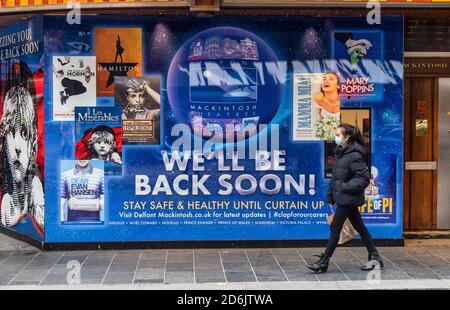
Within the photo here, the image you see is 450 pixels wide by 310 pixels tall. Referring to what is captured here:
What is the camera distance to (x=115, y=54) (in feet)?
27.5

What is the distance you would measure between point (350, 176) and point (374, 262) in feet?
3.58

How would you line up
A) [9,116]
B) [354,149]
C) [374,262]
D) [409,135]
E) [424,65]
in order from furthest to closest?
[9,116] → [409,135] → [424,65] → [374,262] → [354,149]

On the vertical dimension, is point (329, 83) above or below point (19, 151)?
above

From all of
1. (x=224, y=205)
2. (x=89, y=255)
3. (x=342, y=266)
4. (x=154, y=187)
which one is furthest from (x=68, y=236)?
(x=342, y=266)

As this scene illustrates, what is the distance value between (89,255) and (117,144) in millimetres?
1477

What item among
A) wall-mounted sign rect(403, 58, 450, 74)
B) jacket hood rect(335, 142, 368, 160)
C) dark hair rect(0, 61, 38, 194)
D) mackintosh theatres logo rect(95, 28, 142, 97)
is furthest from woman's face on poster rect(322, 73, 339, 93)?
dark hair rect(0, 61, 38, 194)

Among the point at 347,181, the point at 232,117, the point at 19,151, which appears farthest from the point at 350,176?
the point at 19,151

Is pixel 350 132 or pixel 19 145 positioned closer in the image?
pixel 350 132

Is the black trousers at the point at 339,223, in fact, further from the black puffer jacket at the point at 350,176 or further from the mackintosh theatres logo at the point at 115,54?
the mackintosh theatres logo at the point at 115,54

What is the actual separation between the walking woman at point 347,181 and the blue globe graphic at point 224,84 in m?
1.50

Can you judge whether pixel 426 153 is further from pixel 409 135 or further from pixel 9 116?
pixel 9 116

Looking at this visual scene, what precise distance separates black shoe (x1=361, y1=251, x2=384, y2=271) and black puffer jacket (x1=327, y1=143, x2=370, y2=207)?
67 centimetres

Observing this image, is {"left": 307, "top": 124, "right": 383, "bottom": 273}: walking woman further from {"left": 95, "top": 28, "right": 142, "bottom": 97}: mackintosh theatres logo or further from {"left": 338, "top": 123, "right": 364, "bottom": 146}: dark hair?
{"left": 95, "top": 28, "right": 142, "bottom": 97}: mackintosh theatres logo
